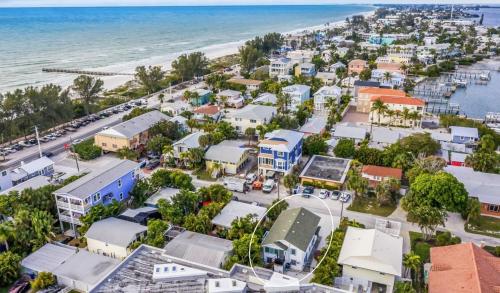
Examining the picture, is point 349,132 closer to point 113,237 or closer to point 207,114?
point 207,114

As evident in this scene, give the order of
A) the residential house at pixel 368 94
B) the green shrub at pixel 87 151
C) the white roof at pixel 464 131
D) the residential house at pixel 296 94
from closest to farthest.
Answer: the green shrub at pixel 87 151, the white roof at pixel 464 131, the residential house at pixel 368 94, the residential house at pixel 296 94

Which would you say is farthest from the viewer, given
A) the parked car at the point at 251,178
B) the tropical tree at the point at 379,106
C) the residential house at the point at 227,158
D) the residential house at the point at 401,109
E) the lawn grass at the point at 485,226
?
the residential house at the point at 401,109

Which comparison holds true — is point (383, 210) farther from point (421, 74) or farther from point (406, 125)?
point (421, 74)

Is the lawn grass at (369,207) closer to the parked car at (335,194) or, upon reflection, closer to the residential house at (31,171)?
the parked car at (335,194)

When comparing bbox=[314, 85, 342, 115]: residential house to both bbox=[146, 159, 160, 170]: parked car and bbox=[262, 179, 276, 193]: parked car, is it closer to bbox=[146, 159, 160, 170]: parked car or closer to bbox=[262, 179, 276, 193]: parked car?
bbox=[262, 179, 276, 193]: parked car

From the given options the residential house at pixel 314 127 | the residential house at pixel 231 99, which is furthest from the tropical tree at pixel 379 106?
the residential house at pixel 231 99

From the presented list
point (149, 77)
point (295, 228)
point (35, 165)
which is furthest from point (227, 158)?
point (149, 77)

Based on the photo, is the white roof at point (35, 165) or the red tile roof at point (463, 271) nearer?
the red tile roof at point (463, 271)
